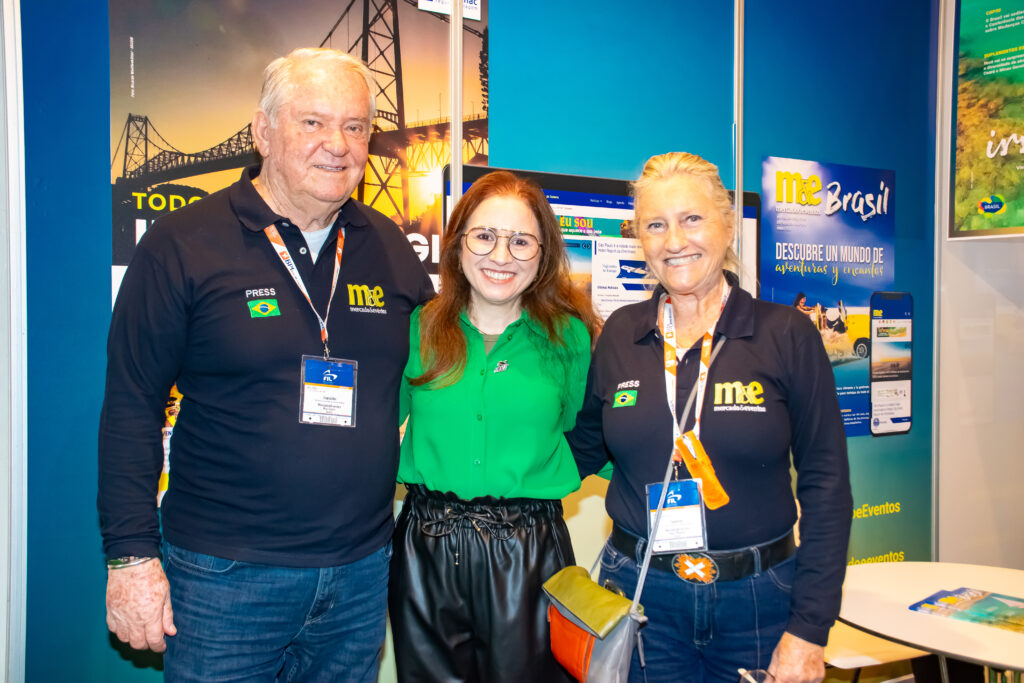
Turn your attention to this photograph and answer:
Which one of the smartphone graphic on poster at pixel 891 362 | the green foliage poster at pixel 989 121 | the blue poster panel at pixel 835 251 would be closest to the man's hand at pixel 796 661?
the blue poster panel at pixel 835 251

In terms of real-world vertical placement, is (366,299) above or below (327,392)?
above

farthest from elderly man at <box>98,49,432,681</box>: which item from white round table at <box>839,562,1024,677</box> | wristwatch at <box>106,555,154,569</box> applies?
white round table at <box>839,562,1024,677</box>

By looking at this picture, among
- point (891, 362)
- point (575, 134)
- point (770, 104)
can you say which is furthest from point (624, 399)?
point (891, 362)

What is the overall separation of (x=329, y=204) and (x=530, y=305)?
599 millimetres

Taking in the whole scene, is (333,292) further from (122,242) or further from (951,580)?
(951,580)

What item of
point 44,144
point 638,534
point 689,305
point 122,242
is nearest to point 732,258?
point 689,305

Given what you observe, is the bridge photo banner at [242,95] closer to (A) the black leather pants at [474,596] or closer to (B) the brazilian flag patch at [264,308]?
(B) the brazilian flag patch at [264,308]

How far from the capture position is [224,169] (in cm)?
219

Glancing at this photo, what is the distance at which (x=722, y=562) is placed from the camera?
1.51m

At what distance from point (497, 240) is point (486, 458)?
0.55m

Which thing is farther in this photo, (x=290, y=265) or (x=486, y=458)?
(x=486, y=458)

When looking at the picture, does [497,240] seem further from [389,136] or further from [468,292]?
[389,136]

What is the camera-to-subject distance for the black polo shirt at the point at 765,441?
1485 millimetres

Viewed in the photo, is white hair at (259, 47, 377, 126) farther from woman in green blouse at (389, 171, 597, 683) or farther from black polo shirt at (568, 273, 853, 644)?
black polo shirt at (568, 273, 853, 644)
